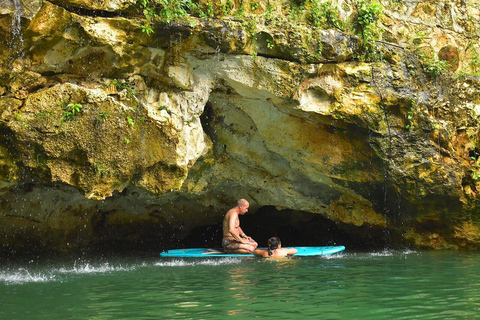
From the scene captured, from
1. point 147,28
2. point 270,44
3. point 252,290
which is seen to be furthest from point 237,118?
point 252,290

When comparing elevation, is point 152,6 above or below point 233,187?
above

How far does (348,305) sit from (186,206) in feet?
26.0

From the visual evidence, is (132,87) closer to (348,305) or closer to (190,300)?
(190,300)

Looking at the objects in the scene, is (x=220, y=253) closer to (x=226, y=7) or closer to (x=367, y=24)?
(x=226, y=7)

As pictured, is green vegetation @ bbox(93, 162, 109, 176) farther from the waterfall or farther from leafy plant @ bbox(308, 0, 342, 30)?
leafy plant @ bbox(308, 0, 342, 30)

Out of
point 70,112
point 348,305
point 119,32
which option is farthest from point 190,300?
point 119,32

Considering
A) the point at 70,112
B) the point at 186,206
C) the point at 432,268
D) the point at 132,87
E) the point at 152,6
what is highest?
the point at 152,6

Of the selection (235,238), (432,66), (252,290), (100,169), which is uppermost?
(432,66)

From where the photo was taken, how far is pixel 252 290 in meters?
5.80

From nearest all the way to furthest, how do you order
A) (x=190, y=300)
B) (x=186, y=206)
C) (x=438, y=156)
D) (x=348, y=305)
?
(x=348, y=305) → (x=190, y=300) → (x=438, y=156) → (x=186, y=206)

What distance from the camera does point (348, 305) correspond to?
4.88 metres

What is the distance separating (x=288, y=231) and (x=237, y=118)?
517 centimetres

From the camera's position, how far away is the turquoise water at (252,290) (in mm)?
4652

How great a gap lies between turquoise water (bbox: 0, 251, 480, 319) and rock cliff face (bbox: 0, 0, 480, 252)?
1.63m
